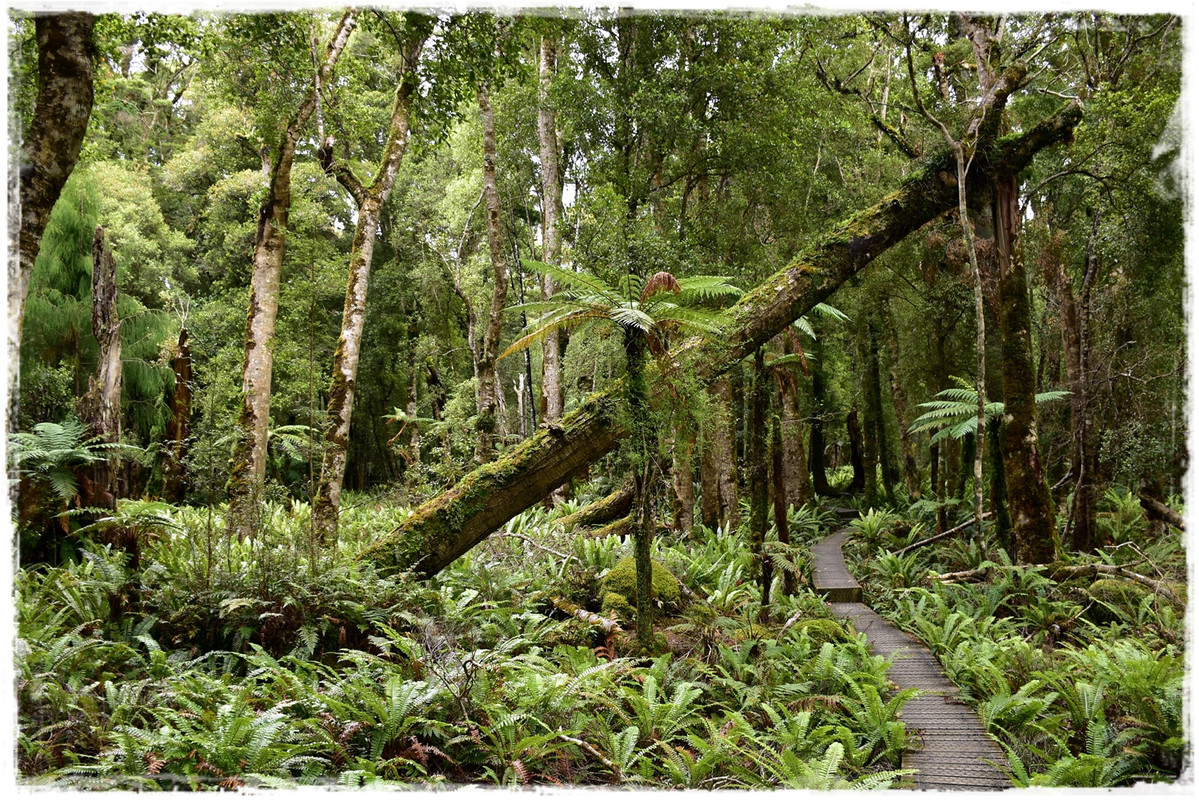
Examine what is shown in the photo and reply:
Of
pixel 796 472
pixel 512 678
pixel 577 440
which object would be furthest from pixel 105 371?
pixel 796 472

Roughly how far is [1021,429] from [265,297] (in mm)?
10449

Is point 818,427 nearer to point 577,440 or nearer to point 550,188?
point 550,188

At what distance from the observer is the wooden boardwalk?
4305 millimetres

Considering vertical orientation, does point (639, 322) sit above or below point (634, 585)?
above

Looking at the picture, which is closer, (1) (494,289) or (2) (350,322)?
(2) (350,322)

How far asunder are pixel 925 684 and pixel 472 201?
19226mm

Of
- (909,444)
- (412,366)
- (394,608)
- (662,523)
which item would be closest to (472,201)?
(412,366)

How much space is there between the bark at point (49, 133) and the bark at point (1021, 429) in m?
9.38

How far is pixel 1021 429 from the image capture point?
8570 mm

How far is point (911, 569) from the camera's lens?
10.9 meters

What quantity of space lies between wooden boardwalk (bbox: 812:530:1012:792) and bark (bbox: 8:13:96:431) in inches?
241

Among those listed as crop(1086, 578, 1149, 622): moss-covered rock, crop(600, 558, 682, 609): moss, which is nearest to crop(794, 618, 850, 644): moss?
crop(600, 558, 682, 609): moss

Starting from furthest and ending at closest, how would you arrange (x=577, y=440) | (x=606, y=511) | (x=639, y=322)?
1. (x=606, y=511)
2. (x=577, y=440)
3. (x=639, y=322)

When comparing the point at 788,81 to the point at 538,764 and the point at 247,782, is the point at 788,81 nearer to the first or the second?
the point at 538,764
